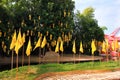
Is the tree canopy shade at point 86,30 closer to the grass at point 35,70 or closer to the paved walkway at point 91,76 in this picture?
the grass at point 35,70

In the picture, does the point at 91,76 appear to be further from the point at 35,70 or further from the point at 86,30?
the point at 86,30

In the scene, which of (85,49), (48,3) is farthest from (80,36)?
(48,3)

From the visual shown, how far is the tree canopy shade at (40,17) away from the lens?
4712 centimetres

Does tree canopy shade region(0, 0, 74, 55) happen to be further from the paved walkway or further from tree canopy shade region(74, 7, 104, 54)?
the paved walkway

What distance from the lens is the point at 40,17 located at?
1881 inches

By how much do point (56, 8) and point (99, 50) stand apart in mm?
14562

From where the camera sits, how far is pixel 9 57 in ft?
155

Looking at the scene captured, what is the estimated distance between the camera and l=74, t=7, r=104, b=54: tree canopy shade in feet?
184

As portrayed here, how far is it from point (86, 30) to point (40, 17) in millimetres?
11938

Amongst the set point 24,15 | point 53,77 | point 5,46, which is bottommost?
point 53,77

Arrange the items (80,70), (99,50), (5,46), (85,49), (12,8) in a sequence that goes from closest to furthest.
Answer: (80,70)
(5,46)
(12,8)
(85,49)
(99,50)

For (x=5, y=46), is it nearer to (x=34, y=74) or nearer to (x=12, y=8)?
(x=12, y=8)

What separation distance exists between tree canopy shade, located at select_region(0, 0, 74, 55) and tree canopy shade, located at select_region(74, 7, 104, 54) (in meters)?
6.62

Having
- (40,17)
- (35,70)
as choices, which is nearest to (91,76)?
(35,70)
